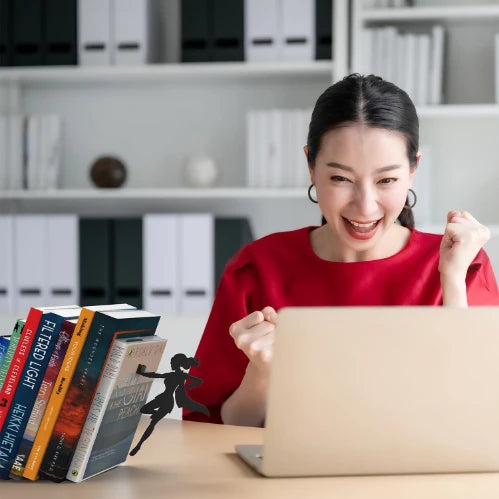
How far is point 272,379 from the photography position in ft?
3.22

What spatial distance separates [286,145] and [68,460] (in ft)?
6.27

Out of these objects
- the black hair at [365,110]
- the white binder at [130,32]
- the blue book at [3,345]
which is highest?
the white binder at [130,32]

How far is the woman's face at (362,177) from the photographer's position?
5.14 feet

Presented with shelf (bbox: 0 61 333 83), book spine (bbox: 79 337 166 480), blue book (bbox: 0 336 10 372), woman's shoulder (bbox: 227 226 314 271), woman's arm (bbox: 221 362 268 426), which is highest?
shelf (bbox: 0 61 333 83)

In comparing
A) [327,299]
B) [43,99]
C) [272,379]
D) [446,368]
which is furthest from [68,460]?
[43,99]

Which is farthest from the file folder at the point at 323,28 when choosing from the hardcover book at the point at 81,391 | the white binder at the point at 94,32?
the hardcover book at the point at 81,391

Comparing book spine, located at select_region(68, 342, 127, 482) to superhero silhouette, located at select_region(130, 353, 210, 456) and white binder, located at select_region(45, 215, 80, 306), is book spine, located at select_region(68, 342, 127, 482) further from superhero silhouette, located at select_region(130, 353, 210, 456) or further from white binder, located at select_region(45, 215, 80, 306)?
white binder, located at select_region(45, 215, 80, 306)

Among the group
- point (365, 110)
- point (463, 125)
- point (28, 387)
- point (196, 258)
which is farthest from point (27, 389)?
point (463, 125)

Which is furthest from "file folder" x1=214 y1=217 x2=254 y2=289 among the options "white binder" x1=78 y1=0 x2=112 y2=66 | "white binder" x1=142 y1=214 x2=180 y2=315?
"white binder" x1=78 y1=0 x2=112 y2=66

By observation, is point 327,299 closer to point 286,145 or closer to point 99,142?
point 286,145

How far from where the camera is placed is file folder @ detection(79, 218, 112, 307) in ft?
9.51

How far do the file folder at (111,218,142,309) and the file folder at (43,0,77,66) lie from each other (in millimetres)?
585

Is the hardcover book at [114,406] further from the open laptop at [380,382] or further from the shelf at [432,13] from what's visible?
the shelf at [432,13]

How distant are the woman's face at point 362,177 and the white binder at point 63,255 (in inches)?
56.4
